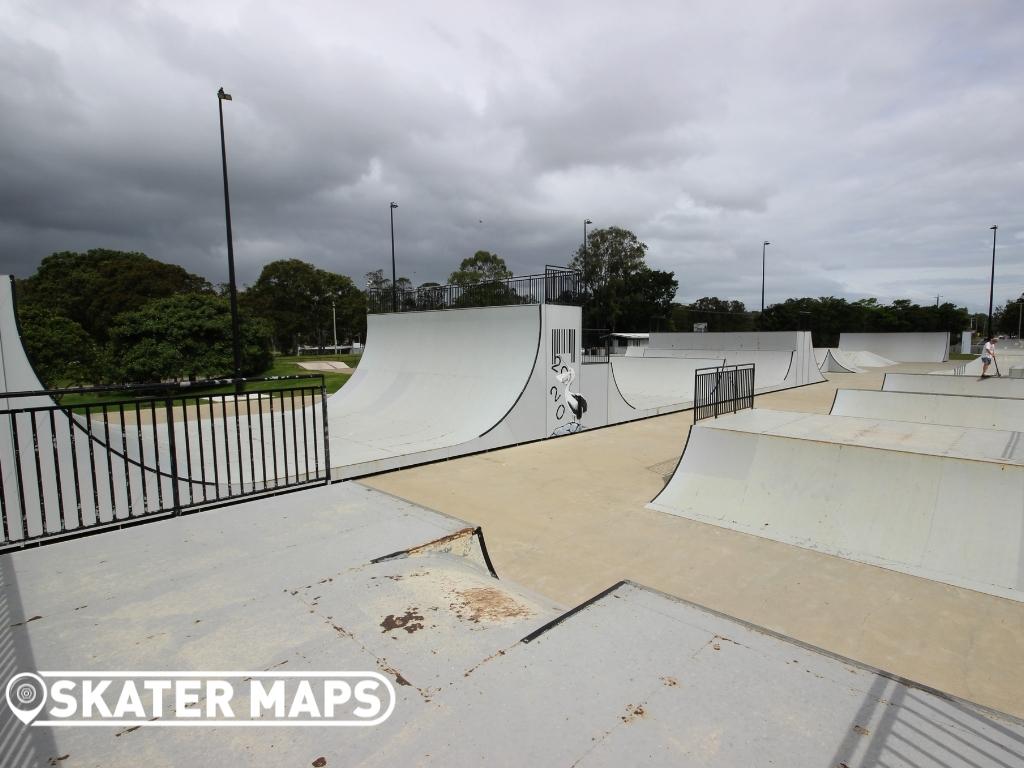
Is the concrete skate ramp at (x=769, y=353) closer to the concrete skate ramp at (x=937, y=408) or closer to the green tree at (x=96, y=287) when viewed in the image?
the concrete skate ramp at (x=937, y=408)

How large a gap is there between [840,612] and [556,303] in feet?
25.8

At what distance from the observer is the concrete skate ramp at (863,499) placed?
444cm

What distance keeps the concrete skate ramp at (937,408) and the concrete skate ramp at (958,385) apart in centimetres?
130

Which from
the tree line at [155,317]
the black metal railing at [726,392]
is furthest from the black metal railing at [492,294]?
the tree line at [155,317]

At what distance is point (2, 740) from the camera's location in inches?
72.0

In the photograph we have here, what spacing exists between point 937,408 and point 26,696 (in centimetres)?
1283

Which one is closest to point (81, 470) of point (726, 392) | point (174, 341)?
point (726, 392)

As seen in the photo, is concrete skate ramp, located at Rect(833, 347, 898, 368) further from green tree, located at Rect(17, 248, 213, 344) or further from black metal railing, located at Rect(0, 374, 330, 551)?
green tree, located at Rect(17, 248, 213, 344)

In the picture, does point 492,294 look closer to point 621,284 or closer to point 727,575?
point 727,575

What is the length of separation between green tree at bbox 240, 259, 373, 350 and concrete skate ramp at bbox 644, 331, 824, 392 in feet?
138

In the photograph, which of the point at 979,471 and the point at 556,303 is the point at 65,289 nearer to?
the point at 556,303

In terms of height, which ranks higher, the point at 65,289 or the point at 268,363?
the point at 65,289

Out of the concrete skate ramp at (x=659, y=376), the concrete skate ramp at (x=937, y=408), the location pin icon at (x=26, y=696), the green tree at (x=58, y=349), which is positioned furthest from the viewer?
the concrete skate ramp at (x=659, y=376)

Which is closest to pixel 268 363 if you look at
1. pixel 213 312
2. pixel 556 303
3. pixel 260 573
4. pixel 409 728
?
pixel 213 312
